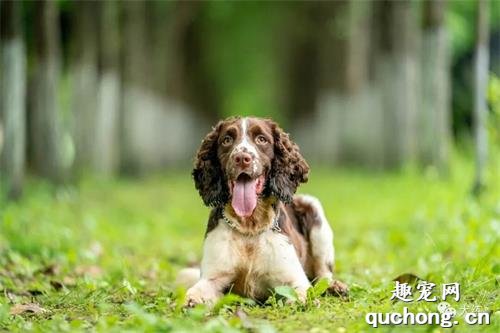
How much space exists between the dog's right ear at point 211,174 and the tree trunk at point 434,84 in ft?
44.1

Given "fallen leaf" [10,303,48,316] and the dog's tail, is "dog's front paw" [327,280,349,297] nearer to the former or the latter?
the dog's tail

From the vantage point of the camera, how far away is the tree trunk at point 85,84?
26047 mm

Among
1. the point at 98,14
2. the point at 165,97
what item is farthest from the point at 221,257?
the point at 165,97

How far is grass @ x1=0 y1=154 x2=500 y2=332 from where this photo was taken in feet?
21.3

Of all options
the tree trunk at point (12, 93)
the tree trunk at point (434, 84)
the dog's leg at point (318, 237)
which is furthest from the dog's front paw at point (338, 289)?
the tree trunk at point (434, 84)

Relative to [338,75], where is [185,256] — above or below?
below

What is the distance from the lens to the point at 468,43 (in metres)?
43.6

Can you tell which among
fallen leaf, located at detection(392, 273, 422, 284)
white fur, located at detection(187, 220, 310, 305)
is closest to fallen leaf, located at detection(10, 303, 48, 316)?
white fur, located at detection(187, 220, 310, 305)

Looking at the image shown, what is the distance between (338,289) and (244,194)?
1.14m

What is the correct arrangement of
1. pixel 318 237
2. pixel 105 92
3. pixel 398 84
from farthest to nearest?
pixel 105 92
pixel 398 84
pixel 318 237

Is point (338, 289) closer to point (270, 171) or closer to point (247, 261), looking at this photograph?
point (247, 261)

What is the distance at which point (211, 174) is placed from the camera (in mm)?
7574


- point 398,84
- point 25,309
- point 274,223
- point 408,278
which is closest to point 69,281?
point 25,309

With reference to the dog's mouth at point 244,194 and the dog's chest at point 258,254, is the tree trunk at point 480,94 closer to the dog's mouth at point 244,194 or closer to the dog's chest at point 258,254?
the dog's chest at point 258,254
